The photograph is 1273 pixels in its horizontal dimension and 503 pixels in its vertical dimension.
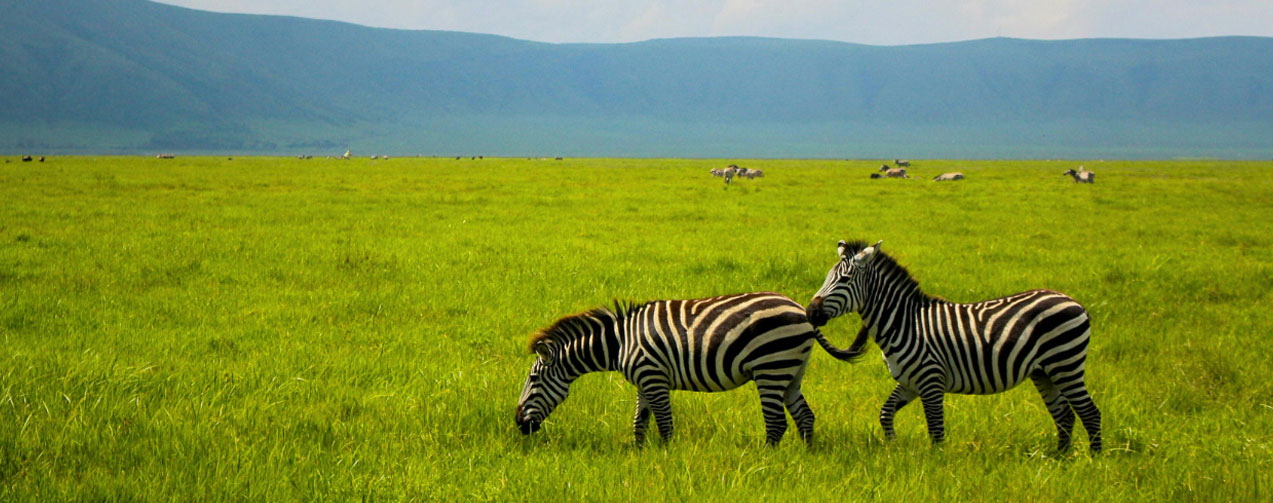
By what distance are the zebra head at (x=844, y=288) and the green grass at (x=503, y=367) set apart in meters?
0.95

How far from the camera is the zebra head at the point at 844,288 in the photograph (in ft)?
17.4

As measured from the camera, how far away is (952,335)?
18.4 feet

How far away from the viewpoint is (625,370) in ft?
17.7

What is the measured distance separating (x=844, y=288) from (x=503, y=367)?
430 centimetres

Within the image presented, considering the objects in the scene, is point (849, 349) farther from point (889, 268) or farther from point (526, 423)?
point (526, 423)

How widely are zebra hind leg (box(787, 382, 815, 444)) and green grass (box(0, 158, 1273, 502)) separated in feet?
0.54

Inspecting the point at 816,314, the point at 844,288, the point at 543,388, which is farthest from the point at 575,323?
the point at 844,288

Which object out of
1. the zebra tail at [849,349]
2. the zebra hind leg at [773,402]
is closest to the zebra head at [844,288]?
the zebra tail at [849,349]

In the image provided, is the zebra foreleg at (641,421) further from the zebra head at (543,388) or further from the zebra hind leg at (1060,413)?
the zebra hind leg at (1060,413)

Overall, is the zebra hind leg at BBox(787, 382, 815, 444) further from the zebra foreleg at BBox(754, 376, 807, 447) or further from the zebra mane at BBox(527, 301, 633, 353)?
the zebra mane at BBox(527, 301, 633, 353)

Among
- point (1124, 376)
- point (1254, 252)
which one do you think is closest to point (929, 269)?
point (1124, 376)

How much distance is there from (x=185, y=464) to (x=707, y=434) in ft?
11.5

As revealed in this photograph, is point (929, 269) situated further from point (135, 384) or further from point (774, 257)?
point (135, 384)

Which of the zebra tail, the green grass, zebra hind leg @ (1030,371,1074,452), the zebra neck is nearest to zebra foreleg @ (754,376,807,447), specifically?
the green grass
